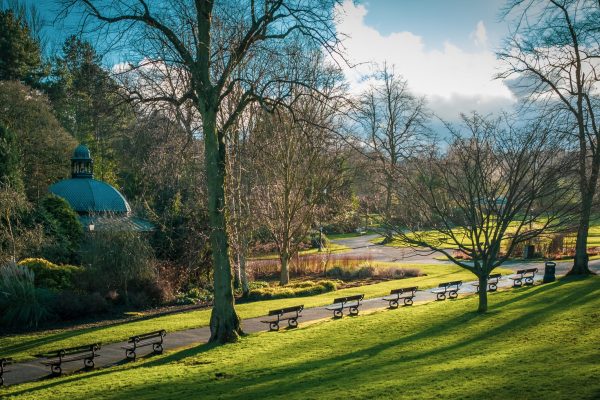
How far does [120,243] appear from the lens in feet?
79.7

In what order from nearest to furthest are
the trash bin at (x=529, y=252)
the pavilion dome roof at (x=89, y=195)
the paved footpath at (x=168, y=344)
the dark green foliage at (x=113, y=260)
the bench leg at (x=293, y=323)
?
the paved footpath at (x=168, y=344)
the bench leg at (x=293, y=323)
the dark green foliage at (x=113, y=260)
the pavilion dome roof at (x=89, y=195)
the trash bin at (x=529, y=252)

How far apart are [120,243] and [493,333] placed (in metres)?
16.4

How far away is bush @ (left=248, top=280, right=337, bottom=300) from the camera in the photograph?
27.2 metres

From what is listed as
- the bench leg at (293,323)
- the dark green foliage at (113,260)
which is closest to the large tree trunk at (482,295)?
the bench leg at (293,323)

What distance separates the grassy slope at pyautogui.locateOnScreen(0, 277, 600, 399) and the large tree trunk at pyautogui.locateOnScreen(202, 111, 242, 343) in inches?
26.4

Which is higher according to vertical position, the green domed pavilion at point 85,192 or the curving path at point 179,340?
the green domed pavilion at point 85,192

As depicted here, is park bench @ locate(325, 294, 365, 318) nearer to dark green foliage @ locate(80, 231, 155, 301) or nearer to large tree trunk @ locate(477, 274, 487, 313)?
large tree trunk @ locate(477, 274, 487, 313)

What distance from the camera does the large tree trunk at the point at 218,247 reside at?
15836 millimetres

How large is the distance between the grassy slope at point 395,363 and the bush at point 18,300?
825 cm

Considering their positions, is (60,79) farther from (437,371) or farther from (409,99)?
(437,371)

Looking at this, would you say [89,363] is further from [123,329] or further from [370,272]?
[370,272]

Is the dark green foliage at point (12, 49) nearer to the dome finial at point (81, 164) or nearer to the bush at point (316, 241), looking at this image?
the dome finial at point (81, 164)

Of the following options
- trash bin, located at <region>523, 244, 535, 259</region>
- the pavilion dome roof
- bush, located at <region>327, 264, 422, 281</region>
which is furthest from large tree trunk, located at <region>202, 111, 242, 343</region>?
trash bin, located at <region>523, 244, 535, 259</region>

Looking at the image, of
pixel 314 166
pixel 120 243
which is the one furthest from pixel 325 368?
pixel 314 166
